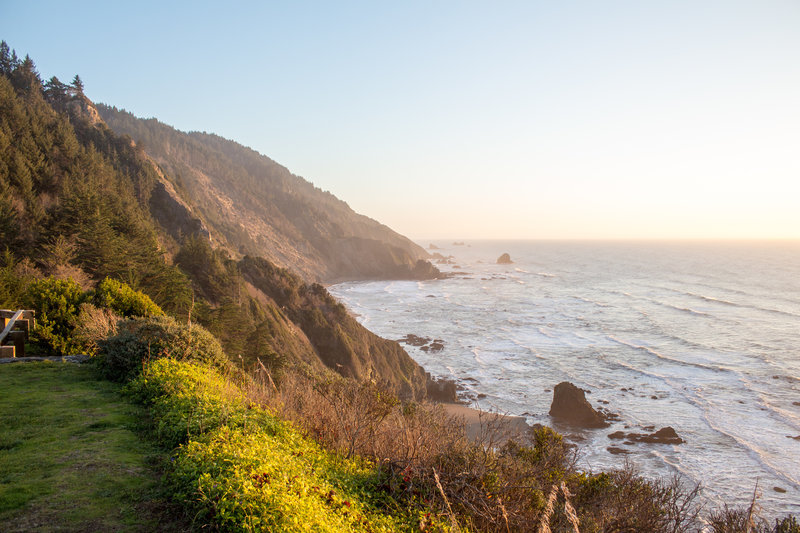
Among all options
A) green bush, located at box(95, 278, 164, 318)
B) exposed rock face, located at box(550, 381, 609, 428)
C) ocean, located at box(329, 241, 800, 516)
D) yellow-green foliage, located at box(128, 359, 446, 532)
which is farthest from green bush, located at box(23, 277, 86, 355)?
exposed rock face, located at box(550, 381, 609, 428)

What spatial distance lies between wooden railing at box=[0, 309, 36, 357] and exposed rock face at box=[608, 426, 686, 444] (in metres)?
26.2

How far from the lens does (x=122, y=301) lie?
14109mm

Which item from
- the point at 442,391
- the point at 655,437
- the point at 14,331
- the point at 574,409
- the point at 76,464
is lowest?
the point at 655,437

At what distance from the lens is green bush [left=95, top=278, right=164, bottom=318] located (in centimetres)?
1369

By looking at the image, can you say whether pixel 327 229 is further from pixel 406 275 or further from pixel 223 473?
pixel 223 473

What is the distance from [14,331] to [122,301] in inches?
119

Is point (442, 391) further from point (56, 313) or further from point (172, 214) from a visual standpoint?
point (172, 214)

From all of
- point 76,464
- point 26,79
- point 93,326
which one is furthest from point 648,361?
point 26,79

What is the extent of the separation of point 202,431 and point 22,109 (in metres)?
42.5

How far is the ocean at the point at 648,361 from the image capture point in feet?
68.5

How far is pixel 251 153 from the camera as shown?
508 ft

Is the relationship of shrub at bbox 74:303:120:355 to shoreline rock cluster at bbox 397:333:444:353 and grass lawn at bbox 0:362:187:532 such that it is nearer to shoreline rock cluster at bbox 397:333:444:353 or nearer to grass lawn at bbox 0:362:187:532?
grass lawn at bbox 0:362:187:532

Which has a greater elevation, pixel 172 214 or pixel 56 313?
pixel 172 214

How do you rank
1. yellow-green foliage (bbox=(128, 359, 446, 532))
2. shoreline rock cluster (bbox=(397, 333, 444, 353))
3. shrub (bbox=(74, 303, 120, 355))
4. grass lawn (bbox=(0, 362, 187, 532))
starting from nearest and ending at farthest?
1. yellow-green foliage (bbox=(128, 359, 446, 532))
2. grass lawn (bbox=(0, 362, 187, 532))
3. shrub (bbox=(74, 303, 120, 355))
4. shoreline rock cluster (bbox=(397, 333, 444, 353))
